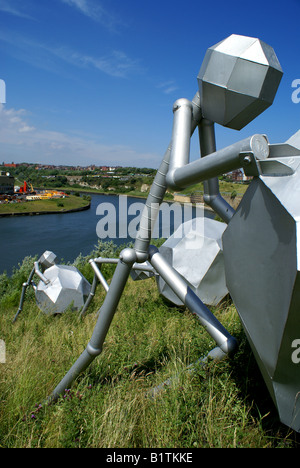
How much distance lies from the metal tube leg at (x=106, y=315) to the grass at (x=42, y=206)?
52.0 metres

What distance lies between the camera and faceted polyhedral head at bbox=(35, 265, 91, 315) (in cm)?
720

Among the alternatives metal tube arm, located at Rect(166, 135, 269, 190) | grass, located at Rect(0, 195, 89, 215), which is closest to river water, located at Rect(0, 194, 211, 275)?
grass, located at Rect(0, 195, 89, 215)

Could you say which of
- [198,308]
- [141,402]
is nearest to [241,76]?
[198,308]

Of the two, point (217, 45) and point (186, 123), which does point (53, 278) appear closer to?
point (186, 123)

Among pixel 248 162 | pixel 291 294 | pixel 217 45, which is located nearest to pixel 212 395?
pixel 291 294

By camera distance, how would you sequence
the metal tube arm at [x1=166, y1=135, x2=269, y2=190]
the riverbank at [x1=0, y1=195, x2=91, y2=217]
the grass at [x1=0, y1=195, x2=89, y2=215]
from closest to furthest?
the metal tube arm at [x1=166, y1=135, x2=269, y2=190]
the riverbank at [x1=0, y1=195, x2=91, y2=217]
the grass at [x1=0, y1=195, x2=89, y2=215]

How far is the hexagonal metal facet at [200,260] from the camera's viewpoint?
19.7ft

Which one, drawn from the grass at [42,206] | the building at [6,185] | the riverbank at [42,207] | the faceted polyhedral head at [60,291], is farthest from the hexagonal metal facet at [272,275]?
the building at [6,185]

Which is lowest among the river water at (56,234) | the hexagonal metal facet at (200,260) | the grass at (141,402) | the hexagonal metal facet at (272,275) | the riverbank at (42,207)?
the river water at (56,234)

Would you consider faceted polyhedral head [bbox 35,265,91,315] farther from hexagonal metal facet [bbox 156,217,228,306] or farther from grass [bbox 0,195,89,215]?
grass [bbox 0,195,89,215]

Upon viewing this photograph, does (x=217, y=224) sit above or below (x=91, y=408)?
above

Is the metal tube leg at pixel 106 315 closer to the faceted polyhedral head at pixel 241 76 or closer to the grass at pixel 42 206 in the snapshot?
the faceted polyhedral head at pixel 241 76

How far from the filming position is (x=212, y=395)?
9.46 ft
